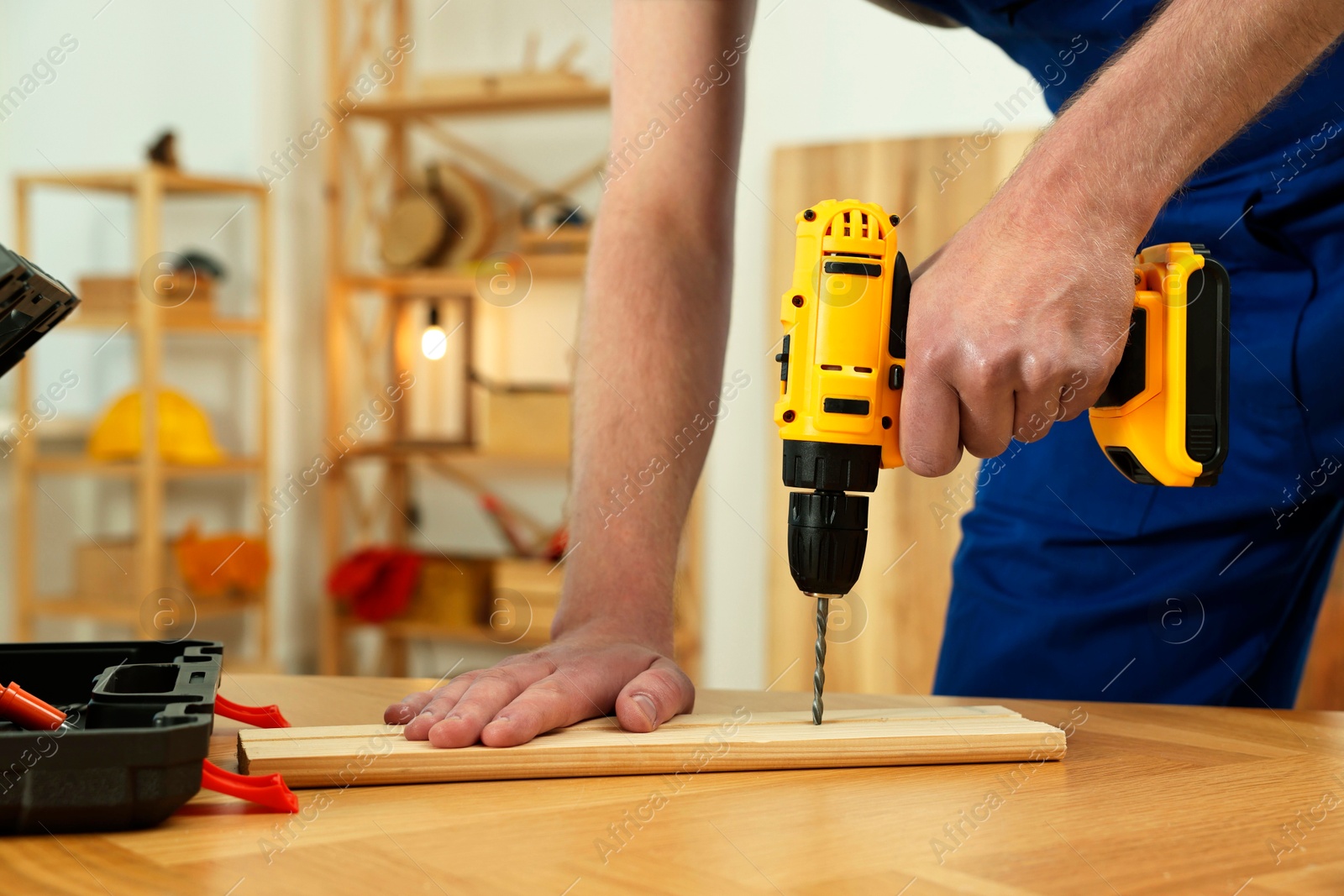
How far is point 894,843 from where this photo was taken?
2.07 ft

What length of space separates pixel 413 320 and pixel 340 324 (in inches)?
12.9

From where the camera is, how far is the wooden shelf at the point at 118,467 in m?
3.53

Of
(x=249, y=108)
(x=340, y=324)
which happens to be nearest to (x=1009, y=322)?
(x=340, y=324)

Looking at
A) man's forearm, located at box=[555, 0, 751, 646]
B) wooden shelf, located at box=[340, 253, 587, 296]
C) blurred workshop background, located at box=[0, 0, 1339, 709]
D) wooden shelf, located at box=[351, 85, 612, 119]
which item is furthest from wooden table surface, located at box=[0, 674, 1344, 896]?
wooden shelf, located at box=[351, 85, 612, 119]

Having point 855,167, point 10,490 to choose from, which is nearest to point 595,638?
point 855,167

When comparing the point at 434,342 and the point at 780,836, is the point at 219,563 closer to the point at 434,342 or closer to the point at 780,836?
the point at 434,342

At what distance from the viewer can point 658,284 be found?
114cm

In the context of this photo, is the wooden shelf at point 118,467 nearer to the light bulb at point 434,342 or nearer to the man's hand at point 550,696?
the light bulb at point 434,342

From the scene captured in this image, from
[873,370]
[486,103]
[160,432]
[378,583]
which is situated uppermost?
[486,103]

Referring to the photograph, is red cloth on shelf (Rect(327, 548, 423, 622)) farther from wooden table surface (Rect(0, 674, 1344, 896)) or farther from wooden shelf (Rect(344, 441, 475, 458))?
wooden table surface (Rect(0, 674, 1344, 896))

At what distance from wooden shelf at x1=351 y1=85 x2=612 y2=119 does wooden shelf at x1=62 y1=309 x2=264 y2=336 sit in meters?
0.74

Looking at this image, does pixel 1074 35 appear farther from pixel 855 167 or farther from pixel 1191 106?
pixel 855 167

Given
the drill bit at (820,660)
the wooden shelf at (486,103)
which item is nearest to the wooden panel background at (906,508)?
the wooden shelf at (486,103)

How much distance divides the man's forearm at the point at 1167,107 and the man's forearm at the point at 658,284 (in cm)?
40
